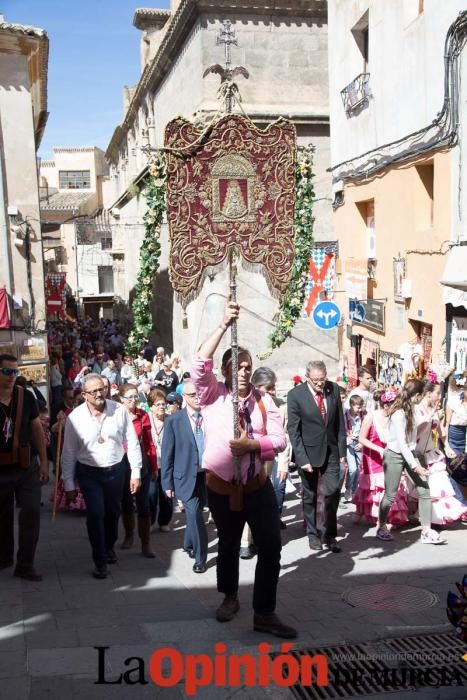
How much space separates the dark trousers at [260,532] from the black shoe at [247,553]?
1813mm

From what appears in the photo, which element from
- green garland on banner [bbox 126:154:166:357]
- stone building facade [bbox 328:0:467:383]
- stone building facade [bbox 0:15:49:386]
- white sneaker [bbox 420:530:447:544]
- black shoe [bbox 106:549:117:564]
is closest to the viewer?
black shoe [bbox 106:549:117:564]

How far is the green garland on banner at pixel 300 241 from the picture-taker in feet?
33.2

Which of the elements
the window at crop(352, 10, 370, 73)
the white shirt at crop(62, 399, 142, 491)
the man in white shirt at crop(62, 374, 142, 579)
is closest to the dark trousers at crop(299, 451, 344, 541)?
the man in white shirt at crop(62, 374, 142, 579)

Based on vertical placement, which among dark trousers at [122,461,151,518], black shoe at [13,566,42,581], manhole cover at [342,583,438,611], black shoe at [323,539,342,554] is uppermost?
dark trousers at [122,461,151,518]

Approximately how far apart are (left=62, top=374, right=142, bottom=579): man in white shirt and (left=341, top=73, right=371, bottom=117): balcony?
9.76 m

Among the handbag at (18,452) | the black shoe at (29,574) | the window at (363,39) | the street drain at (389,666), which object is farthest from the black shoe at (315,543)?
the window at (363,39)

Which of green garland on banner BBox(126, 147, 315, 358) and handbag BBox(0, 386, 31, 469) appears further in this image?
green garland on banner BBox(126, 147, 315, 358)

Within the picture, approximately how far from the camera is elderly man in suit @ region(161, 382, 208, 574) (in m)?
6.63

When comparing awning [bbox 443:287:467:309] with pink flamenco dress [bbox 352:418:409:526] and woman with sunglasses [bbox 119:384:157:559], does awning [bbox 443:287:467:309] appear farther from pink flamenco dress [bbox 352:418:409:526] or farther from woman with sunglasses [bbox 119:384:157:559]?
woman with sunglasses [bbox 119:384:157:559]

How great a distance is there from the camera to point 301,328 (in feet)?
69.1

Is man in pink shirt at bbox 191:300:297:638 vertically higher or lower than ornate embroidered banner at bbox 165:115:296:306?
lower

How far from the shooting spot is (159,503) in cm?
802

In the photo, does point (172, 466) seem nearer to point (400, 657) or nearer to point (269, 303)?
point (400, 657)

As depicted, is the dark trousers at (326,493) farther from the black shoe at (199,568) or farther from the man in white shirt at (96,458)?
the man in white shirt at (96,458)
